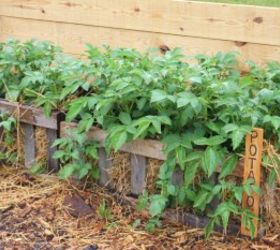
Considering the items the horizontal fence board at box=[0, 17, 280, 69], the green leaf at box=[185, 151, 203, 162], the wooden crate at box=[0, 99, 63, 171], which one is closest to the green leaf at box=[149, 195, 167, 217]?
the green leaf at box=[185, 151, 203, 162]

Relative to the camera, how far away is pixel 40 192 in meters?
3.69

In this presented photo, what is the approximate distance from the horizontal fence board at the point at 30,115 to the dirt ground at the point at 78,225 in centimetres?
34

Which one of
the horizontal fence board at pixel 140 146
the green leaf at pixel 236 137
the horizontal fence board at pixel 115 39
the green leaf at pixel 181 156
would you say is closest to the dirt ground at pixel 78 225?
the horizontal fence board at pixel 140 146

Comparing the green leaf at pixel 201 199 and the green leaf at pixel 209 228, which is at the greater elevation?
the green leaf at pixel 201 199

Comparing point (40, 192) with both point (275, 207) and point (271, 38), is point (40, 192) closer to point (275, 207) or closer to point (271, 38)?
point (275, 207)

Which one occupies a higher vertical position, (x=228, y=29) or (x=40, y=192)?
(x=228, y=29)

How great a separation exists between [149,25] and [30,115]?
3.16ft

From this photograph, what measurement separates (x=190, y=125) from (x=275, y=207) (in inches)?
Result: 23.7

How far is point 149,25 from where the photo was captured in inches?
157

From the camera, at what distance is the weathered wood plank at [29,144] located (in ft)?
12.7

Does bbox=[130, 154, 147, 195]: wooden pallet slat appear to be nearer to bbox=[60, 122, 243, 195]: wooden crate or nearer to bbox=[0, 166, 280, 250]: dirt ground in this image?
bbox=[60, 122, 243, 195]: wooden crate

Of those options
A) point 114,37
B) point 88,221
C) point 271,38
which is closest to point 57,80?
point 114,37

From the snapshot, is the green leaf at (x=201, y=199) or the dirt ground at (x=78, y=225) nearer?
the green leaf at (x=201, y=199)

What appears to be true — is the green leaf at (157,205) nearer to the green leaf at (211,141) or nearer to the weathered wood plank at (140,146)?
the weathered wood plank at (140,146)
